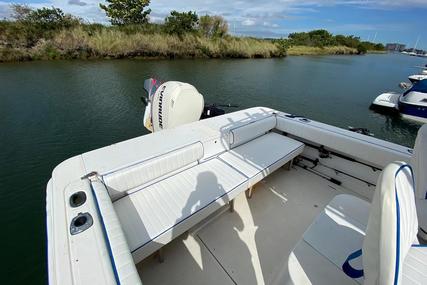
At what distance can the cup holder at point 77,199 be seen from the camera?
1003mm

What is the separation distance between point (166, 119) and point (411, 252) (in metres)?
2.04

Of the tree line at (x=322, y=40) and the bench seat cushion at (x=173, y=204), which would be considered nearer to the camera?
the bench seat cushion at (x=173, y=204)

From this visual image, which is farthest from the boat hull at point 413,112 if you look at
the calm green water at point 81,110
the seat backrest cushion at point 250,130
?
the seat backrest cushion at point 250,130

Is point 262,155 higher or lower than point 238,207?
higher

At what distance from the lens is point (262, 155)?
185cm

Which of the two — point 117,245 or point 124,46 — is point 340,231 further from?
point 124,46

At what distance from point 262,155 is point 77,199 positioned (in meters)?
1.42

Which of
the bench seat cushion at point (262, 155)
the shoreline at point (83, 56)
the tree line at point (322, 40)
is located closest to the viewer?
the bench seat cushion at point (262, 155)

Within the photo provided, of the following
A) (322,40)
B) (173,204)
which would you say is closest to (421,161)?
(173,204)

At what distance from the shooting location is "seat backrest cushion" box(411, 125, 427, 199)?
3.45 ft

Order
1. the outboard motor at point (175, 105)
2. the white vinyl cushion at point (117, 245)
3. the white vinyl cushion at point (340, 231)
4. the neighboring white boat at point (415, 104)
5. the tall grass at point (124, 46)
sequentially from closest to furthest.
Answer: the white vinyl cushion at point (117, 245)
the white vinyl cushion at point (340, 231)
the outboard motor at point (175, 105)
the neighboring white boat at point (415, 104)
the tall grass at point (124, 46)

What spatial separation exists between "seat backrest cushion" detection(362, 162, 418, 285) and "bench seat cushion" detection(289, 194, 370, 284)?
0.86ft

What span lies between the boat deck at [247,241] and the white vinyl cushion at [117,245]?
1.95 feet

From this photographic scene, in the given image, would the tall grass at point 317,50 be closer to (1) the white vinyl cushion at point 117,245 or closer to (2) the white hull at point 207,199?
(2) the white hull at point 207,199
